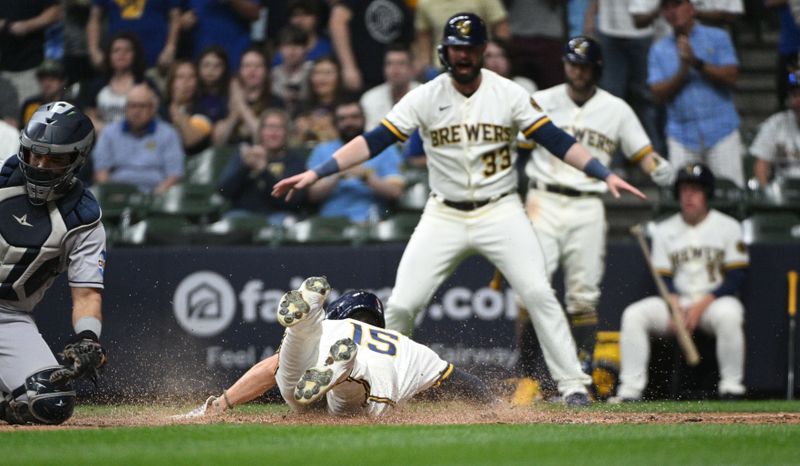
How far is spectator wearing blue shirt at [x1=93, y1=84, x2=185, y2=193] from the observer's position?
11.7m

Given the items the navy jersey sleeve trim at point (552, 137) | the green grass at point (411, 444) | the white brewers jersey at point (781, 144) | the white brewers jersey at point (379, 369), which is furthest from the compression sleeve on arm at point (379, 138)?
the white brewers jersey at point (781, 144)

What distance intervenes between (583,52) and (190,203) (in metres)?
3.56

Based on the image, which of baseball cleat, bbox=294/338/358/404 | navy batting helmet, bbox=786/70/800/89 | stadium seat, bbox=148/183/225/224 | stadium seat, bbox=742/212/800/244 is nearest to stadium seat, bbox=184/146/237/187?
stadium seat, bbox=148/183/225/224

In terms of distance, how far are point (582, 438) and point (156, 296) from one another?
201 inches

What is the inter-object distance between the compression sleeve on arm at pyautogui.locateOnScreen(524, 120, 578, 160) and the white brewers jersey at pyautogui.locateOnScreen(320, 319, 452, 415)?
181cm

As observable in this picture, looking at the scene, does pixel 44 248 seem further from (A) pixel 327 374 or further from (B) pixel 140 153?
(B) pixel 140 153

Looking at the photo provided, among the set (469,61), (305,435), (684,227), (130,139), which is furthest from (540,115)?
(130,139)

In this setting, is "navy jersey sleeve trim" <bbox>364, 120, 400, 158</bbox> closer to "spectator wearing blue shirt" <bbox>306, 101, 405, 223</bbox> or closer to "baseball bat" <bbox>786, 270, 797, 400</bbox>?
"spectator wearing blue shirt" <bbox>306, 101, 405, 223</bbox>

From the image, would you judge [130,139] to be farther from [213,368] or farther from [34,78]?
[213,368]

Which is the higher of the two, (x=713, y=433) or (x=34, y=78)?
(x=34, y=78)

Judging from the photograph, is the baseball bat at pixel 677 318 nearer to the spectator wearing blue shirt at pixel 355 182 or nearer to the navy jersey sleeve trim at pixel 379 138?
the spectator wearing blue shirt at pixel 355 182

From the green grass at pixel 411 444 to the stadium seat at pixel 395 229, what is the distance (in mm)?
4086

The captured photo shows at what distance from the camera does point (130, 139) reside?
11.7 metres

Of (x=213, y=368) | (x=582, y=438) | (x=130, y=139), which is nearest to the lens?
(x=582, y=438)
